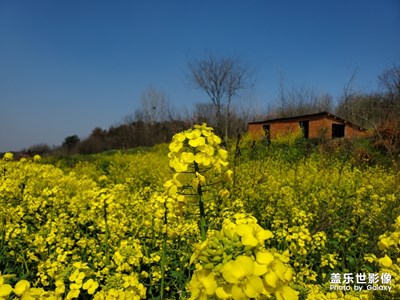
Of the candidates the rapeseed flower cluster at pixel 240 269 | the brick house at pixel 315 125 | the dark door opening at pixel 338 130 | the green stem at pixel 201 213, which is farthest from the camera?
the dark door opening at pixel 338 130

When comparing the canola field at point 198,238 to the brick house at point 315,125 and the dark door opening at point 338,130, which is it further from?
the dark door opening at point 338,130

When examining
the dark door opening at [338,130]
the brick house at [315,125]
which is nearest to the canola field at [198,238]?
the brick house at [315,125]

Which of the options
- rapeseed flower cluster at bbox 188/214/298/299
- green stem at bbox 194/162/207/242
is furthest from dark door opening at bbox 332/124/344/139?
rapeseed flower cluster at bbox 188/214/298/299

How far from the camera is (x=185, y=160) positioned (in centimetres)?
164

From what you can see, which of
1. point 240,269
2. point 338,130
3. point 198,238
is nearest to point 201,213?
point 240,269

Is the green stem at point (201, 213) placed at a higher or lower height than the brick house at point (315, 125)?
lower

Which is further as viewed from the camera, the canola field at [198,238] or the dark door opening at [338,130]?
the dark door opening at [338,130]

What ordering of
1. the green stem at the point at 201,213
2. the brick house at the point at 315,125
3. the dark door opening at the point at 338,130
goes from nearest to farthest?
the green stem at the point at 201,213, the brick house at the point at 315,125, the dark door opening at the point at 338,130

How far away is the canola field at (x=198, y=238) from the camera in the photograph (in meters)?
1.01

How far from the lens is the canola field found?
1013 millimetres

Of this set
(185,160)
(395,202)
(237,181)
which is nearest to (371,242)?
(395,202)

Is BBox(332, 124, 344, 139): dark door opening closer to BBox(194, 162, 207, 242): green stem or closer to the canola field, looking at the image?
the canola field

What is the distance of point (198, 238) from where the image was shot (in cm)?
280

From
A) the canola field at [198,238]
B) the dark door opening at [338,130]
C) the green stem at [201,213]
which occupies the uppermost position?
the dark door opening at [338,130]
